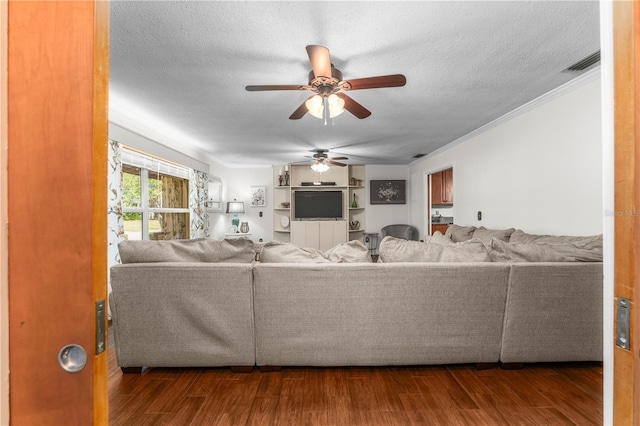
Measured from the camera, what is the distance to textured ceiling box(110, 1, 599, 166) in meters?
1.80

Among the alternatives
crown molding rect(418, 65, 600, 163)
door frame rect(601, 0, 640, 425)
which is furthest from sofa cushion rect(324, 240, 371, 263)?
crown molding rect(418, 65, 600, 163)

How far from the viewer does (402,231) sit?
21.5 ft

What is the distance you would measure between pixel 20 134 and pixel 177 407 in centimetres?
163

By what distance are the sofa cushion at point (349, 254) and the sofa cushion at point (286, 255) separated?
0.06m

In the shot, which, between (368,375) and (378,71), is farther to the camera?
(378,71)

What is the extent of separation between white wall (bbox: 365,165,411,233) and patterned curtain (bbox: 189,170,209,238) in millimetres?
3605

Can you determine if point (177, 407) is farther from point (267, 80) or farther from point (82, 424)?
point (267, 80)

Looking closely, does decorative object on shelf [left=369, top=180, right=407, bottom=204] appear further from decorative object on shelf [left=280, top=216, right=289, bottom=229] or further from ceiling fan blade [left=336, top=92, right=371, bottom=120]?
ceiling fan blade [left=336, top=92, right=371, bottom=120]

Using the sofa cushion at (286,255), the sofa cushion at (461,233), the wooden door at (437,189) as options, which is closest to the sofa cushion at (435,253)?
the sofa cushion at (286,255)

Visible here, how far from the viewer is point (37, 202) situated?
51cm

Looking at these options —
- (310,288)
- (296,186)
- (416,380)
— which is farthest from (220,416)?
(296,186)

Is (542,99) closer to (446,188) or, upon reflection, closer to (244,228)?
(446,188)

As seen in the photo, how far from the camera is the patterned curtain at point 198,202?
537cm

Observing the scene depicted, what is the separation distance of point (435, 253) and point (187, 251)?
1694mm
